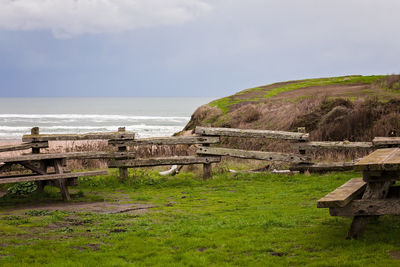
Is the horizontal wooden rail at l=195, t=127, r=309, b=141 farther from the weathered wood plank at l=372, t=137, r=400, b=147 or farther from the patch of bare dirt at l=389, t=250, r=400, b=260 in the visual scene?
the patch of bare dirt at l=389, t=250, r=400, b=260

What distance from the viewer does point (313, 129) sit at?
25891mm

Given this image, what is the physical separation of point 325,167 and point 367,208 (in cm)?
747

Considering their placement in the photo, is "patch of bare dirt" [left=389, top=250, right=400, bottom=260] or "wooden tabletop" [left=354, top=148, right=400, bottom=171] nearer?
"patch of bare dirt" [left=389, top=250, right=400, bottom=260]

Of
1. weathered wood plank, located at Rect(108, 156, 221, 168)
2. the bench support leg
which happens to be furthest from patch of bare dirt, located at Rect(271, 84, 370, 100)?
weathered wood plank, located at Rect(108, 156, 221, 168)

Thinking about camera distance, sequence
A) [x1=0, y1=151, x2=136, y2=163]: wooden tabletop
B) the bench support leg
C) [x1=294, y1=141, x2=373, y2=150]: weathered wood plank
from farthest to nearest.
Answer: the bench support leg < [x1=294, y1=141, x2=373, y2=150]: weathered wood plank < [x1=0, y1=151, x2=136, y2=163]: wooden tabletop

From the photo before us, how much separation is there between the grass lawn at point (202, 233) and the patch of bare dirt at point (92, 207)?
0.77ft

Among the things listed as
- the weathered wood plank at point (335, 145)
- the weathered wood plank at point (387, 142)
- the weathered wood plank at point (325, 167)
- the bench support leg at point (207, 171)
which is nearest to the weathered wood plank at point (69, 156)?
the bench support leg at point (207, 171)

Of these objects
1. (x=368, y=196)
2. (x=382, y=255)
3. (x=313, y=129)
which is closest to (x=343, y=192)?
(x=368, y=196)

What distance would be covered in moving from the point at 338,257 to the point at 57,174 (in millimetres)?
7812

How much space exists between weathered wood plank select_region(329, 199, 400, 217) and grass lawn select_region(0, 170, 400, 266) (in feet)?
1.33

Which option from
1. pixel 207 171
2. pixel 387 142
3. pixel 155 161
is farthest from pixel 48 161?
pixel 387 142

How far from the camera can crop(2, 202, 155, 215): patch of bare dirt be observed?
10.8m

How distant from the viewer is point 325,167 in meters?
14.3

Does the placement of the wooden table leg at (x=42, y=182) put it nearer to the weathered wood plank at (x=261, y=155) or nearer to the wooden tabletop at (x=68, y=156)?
the wooden tabletop at (x=68, y=156)
